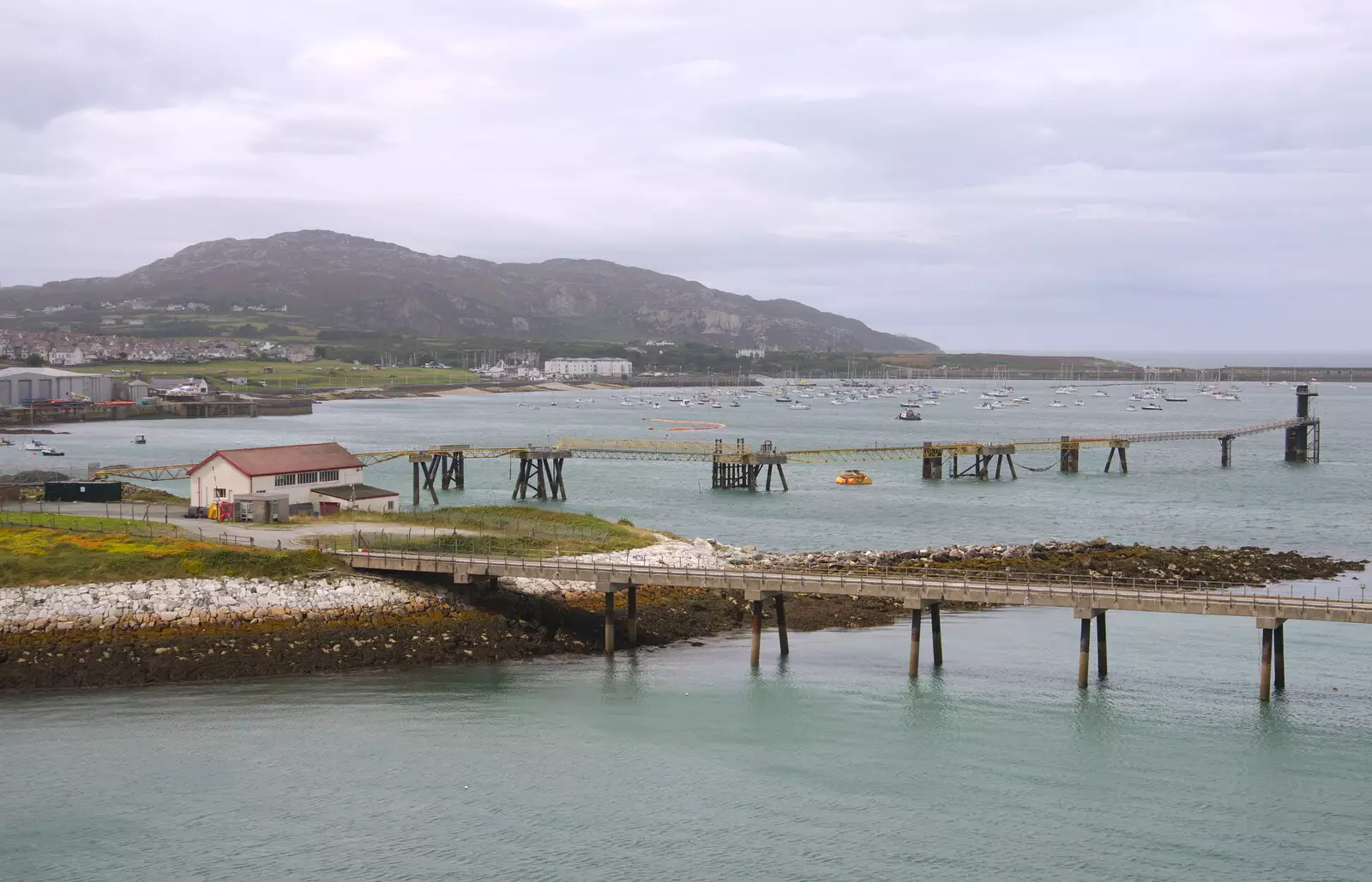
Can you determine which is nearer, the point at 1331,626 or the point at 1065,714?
the point at 1065,714

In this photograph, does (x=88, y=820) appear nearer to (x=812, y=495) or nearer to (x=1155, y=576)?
(x=1155, y=576)

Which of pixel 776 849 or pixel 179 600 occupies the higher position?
pixel 179 600

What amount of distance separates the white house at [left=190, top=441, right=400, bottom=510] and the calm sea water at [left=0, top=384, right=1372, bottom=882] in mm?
20251

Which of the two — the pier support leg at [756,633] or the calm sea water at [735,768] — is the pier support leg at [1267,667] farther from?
the pier support leg at [756,633]

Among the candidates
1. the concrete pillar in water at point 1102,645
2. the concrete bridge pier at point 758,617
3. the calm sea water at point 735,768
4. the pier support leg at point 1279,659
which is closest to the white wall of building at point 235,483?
the calm sea water at point 735,768

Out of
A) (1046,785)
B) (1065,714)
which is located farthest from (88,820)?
(1065,714)

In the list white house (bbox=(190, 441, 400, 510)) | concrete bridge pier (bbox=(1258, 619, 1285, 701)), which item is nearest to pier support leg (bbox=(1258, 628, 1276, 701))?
concrete bridge pier (bbox=(1258, 619, 1285, 701))

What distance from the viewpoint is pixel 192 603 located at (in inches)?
1722

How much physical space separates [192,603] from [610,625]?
46.4 ft

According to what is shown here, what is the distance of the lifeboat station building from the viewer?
56594 millimetres

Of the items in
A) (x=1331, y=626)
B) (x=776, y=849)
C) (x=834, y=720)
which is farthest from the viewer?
(x=1331, y=626)

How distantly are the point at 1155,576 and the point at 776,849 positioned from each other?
115ft

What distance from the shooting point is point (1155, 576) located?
59.5 metres

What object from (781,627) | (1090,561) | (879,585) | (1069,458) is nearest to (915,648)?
(879,585)
